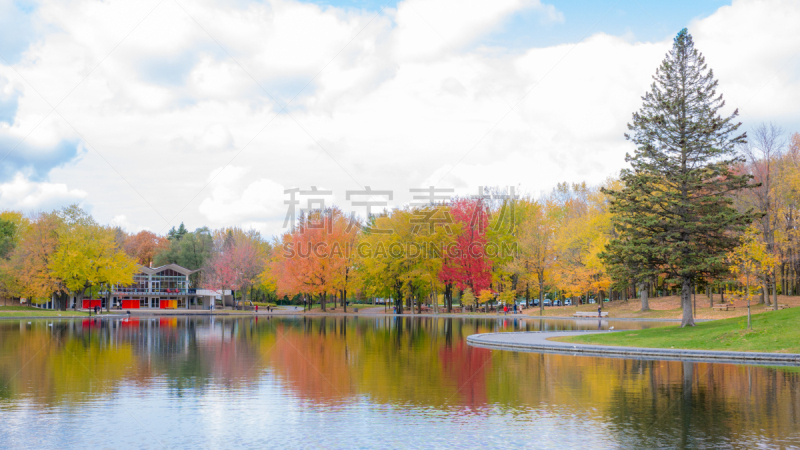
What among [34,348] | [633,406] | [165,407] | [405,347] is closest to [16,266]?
[34,348]

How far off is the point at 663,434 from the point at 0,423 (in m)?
12.6

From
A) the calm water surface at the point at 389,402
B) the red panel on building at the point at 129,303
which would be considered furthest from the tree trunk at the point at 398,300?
the calm water surface at the point at 389,402

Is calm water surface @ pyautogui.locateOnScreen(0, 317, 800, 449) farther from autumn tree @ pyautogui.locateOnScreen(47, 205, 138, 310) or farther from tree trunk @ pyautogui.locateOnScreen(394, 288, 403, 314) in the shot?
autumn tree @ pyautogui.locateOnScreen(47, 205, 138, 310)

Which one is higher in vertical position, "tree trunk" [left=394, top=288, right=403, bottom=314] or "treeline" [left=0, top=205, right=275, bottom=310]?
"treeline" [left=0, top=205, right=275, bottom=310]

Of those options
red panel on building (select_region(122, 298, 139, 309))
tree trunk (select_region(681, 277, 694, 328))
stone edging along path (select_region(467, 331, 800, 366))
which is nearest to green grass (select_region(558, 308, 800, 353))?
tree trunk (select_region(681, 277, 694, 328))

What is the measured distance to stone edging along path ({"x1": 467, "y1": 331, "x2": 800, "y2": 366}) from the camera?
22.5 metres

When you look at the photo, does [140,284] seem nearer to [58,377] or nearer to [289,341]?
[289,341]

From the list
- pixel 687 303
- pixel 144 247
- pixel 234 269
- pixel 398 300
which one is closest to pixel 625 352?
pixel 687 303

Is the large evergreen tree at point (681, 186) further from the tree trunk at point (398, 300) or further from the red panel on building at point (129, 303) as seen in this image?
Answer: the red panel on building at point (129, 303)

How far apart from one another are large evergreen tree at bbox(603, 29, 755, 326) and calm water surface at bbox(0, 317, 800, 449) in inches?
459

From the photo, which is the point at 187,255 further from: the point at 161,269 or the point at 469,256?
the point at 469,256

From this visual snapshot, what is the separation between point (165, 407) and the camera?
1363 centimetres

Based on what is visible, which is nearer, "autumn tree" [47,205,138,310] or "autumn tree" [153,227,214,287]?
"autumn tree" [47,205,138,310]

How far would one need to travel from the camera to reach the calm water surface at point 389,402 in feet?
35.4
